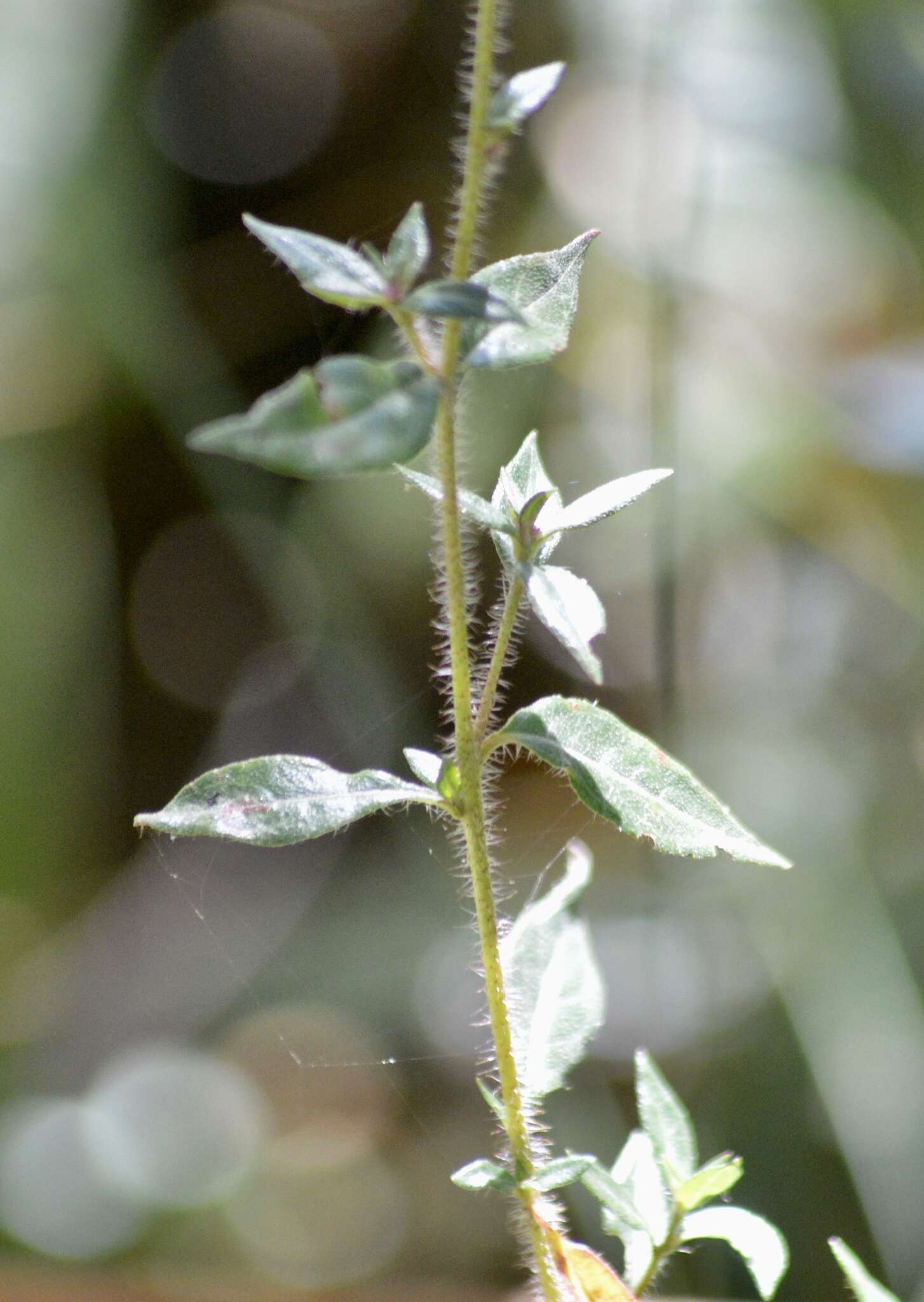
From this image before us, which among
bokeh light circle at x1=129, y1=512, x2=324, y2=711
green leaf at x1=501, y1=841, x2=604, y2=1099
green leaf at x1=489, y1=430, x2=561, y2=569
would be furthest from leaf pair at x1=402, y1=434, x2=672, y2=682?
bokeh light circle at x1=129, y1=512, x2=324, y2=711

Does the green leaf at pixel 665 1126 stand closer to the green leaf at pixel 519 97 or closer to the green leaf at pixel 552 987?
the green leaf at pixel 552 987

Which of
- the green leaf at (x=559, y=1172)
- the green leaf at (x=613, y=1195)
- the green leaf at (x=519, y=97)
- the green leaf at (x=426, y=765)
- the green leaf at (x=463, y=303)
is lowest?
the green leaf at (x=613, y=1195)

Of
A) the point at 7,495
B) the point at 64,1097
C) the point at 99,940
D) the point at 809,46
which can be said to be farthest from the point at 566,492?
the point at 64,1097

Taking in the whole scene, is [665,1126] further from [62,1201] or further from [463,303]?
[62,1201]

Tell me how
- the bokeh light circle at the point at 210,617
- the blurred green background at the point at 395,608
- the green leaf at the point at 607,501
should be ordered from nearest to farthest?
the green leaf at the point at 607,501
the blurred green background at the point at 395,608
the bokeh light circle at the point at 210,617

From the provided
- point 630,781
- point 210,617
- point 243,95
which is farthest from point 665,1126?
point 243,95

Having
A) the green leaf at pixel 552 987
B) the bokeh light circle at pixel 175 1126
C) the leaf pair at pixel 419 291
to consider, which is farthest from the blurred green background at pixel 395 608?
the leaf pair at pixel 419 291

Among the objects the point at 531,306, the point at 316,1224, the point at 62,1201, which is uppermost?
the point at 531,306
